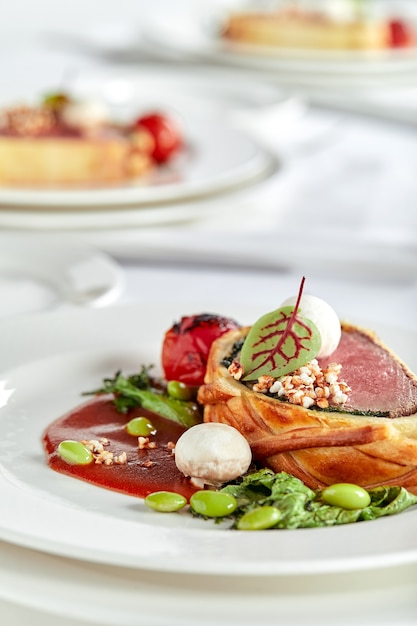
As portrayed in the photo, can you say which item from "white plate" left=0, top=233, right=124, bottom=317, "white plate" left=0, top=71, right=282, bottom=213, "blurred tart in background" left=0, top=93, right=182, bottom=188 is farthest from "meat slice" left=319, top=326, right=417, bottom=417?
"blurred tart in background" left=0, top=93, right=182, bottom=188

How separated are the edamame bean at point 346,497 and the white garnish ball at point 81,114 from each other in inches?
94.1

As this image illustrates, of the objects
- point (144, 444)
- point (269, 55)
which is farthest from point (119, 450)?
point (269, 55)

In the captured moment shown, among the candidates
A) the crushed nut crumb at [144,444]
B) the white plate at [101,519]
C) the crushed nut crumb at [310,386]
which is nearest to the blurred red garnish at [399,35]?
the white plate at [101,519]

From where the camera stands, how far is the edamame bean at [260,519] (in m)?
1.41

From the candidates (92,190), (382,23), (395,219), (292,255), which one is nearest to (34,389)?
(292,255)

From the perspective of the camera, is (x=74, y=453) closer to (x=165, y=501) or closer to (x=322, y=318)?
(x=165, y=501)

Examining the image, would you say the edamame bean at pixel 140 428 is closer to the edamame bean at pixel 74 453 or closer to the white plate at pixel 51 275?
the edamame bean at pixel 74 453

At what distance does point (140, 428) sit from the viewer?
176cm

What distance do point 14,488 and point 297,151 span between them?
2.65 meters

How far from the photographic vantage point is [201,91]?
4.27 m

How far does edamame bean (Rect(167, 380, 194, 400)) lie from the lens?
1.89 m

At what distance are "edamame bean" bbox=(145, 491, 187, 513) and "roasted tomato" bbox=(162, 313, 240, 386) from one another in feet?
1.54

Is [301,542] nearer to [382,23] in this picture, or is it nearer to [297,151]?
[297,151]

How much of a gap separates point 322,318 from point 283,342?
9 cm
